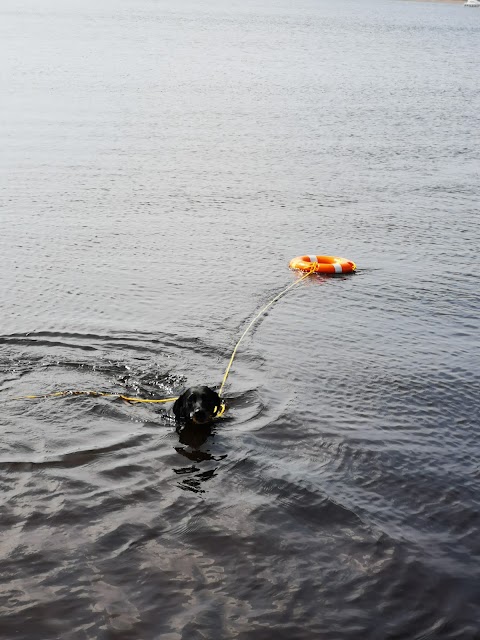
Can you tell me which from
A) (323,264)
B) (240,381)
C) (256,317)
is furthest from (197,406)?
(323,264)

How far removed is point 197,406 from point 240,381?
155cm

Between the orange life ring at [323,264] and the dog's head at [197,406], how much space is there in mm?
5500

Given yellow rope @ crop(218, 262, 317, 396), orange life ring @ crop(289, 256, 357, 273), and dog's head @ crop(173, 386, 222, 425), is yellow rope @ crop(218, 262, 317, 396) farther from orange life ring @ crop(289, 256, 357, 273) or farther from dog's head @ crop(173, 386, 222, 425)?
dog's head @ crop(173, 386, 222, 425)

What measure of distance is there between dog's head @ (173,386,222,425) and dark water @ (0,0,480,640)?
0.23 metres

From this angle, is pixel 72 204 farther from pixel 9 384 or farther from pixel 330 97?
pixel 330 97

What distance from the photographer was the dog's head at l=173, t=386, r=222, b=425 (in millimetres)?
7855

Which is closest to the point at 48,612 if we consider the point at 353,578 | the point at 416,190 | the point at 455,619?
the point at 353,578

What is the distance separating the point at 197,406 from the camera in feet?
25.7

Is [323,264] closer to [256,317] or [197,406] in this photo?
[256,317]

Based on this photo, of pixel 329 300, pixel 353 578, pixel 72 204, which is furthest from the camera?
pixel 72 204

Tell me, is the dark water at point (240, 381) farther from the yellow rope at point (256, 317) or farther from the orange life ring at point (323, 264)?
the orange life ring at point (323, 264)

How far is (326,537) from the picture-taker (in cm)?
660

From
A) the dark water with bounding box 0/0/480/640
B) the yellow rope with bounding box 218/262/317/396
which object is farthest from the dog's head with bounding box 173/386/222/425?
the yellow rope with bounding box 218/262/317/396

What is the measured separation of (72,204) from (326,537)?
11604 mm
